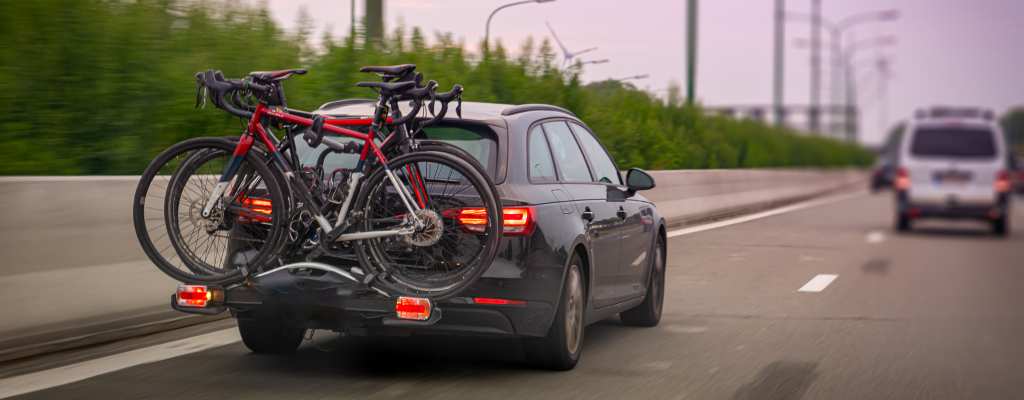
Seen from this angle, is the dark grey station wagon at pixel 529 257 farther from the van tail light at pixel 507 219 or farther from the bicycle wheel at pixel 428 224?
the bicycle wheel at pixel 428 224

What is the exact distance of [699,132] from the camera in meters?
27.4

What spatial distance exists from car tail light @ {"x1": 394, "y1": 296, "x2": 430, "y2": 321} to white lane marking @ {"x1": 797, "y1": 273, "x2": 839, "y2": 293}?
20.9ft

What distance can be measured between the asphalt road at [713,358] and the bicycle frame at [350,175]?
2.53 ft

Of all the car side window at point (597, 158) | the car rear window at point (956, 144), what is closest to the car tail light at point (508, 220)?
the car side window at point (597, 158)

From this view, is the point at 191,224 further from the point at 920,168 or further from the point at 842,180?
the point at 842,180

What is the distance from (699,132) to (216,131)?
17.0 m

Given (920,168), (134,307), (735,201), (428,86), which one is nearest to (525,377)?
(428,86)

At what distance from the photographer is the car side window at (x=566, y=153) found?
7.92 metres

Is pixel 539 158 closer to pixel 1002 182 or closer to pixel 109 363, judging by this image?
pixel 109 363

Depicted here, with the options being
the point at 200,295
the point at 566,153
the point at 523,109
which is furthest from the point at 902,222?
the point at 200,295

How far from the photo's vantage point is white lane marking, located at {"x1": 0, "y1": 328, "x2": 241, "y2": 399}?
262 inches

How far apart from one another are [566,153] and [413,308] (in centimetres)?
192

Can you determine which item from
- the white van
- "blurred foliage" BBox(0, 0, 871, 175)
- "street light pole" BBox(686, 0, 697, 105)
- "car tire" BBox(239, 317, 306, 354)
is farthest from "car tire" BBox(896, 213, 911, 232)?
"car tire" BBox(239, 317, 306, 354)

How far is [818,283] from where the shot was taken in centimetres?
1305
